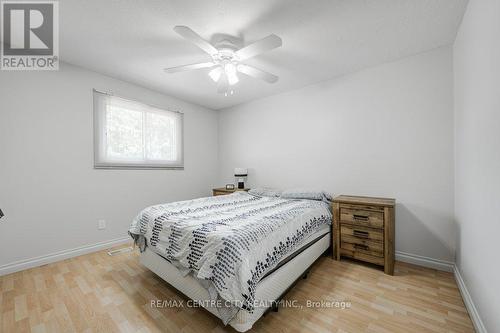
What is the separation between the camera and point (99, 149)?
9.07ft

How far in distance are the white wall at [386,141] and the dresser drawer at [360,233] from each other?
0.49 meters

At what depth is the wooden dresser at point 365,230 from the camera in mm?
2104

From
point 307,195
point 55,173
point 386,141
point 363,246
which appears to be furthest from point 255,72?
point 55,173

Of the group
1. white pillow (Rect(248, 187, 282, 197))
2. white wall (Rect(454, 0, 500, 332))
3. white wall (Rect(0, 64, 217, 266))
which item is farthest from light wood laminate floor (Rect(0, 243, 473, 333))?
white pillow (Rect(248, 187, 282, 197))

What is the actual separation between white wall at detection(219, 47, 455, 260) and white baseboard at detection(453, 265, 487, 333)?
371 millimetres

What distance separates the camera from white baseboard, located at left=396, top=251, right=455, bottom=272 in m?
2.15

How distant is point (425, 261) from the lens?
226cm

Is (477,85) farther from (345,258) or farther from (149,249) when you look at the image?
(149,249)

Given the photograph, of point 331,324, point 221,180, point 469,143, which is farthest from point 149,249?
point 469,143

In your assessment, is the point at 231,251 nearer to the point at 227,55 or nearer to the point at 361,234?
the point at 361,234

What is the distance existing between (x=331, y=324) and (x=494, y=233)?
113cm

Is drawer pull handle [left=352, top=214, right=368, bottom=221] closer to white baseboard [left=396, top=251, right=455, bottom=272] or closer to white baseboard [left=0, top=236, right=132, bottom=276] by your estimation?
white baseboard [left=396, top=251, right=455, bottom=272]

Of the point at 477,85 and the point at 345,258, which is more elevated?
the point at 477,85

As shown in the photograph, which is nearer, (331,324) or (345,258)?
(331,324)
